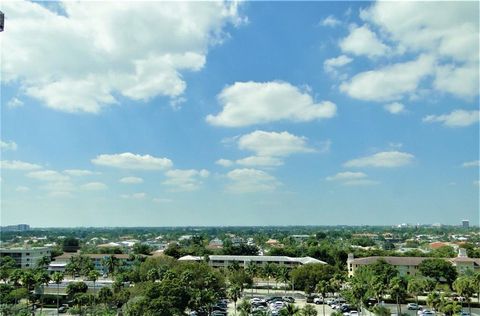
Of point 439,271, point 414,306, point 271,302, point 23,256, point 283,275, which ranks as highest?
point 23,256

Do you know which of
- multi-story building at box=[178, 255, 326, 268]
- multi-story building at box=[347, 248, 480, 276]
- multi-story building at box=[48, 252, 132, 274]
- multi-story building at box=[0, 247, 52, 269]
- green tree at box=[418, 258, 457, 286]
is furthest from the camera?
multi-story building at box=[0, 247, 52, 269]

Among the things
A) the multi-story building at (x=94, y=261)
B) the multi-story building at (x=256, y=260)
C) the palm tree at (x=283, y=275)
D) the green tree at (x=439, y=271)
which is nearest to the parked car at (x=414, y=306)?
the green tree at (x=439, y=271)

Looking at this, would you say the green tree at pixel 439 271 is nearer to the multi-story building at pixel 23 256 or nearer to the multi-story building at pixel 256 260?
the multi-story building at pixel 256 260

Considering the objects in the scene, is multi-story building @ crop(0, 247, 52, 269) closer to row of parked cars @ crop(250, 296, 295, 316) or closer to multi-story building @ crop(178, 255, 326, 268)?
multi-story building @ crop(178, 255, 326, 268)

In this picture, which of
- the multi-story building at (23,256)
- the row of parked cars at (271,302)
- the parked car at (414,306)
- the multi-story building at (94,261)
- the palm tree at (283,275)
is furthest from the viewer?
the multi-story building at (23,256)

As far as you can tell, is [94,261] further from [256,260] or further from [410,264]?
[410,264]

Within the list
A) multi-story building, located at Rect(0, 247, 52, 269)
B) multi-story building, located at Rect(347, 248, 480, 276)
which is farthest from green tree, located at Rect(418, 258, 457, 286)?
multi-story building, located at Rect(0, 247, 52, 269)

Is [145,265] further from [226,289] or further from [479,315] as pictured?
[479,315]

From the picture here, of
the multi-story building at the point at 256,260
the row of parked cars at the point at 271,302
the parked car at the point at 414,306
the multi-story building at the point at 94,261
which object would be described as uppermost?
the multi-story building at the point at 256,260

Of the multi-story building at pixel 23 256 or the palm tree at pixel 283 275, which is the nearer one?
the palm tree at pixel 283 275

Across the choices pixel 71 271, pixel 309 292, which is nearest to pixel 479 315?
A: pixel 309 292

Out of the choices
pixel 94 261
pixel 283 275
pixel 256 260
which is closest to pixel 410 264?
pixel 283 275
